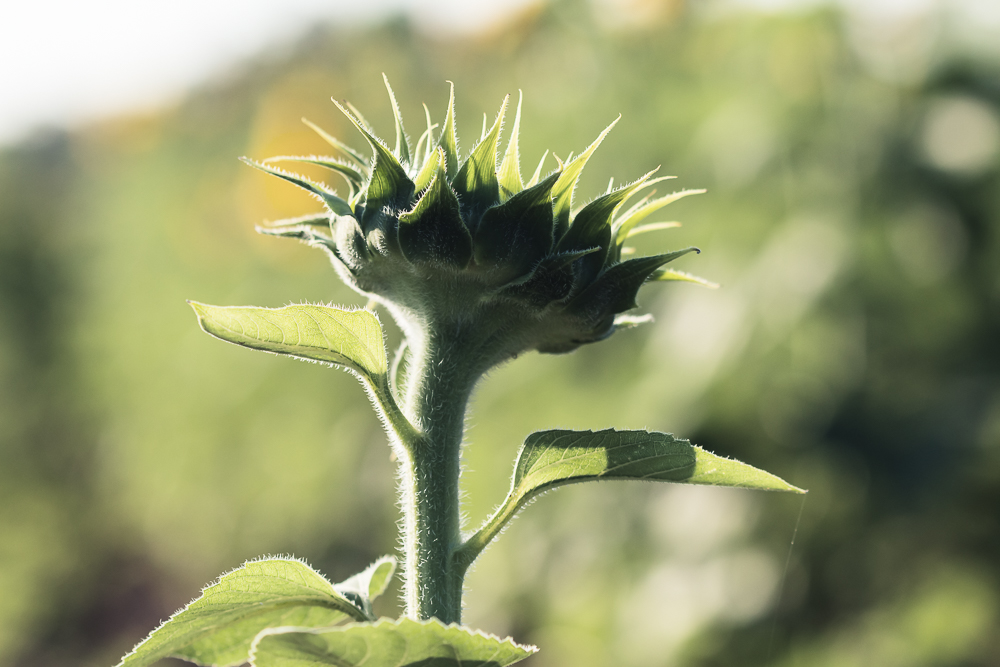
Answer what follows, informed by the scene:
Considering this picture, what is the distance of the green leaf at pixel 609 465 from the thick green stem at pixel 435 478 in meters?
0.02

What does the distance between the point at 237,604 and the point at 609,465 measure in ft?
1.16

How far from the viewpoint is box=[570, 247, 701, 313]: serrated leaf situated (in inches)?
28.6

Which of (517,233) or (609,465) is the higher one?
(517,233)

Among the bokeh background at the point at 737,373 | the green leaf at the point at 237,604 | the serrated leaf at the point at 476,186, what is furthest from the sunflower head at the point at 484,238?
the bokeh background at the point at 737,373

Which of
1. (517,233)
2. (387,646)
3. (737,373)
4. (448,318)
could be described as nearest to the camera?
(387,646)

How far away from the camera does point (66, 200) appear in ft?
43.9

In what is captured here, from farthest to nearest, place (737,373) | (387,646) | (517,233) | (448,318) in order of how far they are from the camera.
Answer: (737,373), (448,318), (517,233), (387,646)

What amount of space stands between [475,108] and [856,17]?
3647 millimetres

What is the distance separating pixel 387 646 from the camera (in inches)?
23.2

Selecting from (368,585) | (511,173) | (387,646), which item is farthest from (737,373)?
(387,646)

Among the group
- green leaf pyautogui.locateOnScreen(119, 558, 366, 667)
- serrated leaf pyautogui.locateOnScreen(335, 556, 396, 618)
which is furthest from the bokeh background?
green leaf pyautogui.locateOnScreen(119, 558, 366, 667)

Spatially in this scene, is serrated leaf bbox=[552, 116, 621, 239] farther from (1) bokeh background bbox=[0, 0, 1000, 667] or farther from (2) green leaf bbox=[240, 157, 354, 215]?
(1) bokeh background bbox=[0, 0, 1000, 667]

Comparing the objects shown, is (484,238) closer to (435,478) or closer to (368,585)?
(435,478)

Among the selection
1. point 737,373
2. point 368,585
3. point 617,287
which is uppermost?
point 737,373
